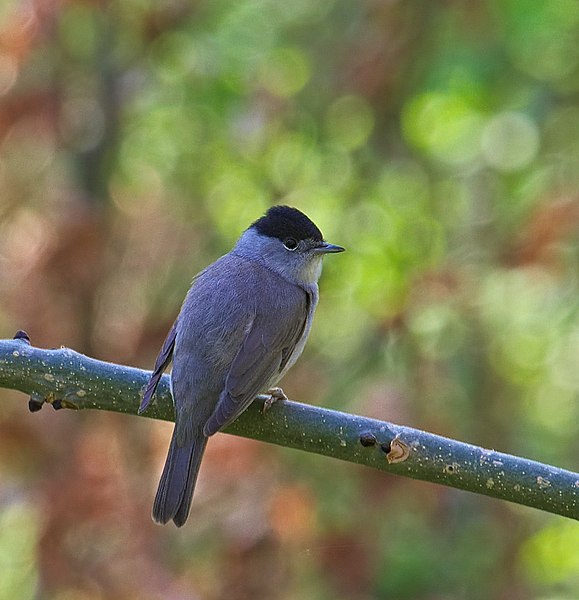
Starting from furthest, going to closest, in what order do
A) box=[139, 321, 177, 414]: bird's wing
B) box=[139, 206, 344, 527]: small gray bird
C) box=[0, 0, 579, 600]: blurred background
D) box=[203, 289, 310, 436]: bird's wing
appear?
box=[0, 0, 579, 600]: blurred background < box=[139, 206, 344, 527]: small gray bird < box=[203, 289, 310, 436]: bird's wing < box=[139, 321, 177, 414]: bird's wing

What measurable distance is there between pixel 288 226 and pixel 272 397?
5.40 feet

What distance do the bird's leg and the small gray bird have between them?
0.06 feet

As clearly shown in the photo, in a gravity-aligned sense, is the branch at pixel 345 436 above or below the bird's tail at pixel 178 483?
above

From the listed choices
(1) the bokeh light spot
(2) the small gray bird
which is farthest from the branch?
(1) the bokeh light spot

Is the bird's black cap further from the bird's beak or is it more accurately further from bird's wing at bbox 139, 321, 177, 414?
bird's wing at bbox 139, 321, 177, 414

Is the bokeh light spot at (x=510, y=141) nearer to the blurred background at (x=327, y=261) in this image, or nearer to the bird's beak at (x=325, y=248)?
the blurred background at (x=327, y=261)

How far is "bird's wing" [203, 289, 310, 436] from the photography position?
381 cm

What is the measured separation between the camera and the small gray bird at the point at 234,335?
3922 millimetres

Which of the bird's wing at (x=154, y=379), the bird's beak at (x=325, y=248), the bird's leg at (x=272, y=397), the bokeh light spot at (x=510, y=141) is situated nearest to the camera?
the bird's wing at (x=154, y=379)

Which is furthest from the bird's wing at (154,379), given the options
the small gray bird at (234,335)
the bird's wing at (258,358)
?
the bird's wing at (258,358)

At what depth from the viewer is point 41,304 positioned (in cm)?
587

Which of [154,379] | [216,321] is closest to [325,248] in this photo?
[216,321]

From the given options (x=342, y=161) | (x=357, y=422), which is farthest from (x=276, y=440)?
(x=342, y=161)

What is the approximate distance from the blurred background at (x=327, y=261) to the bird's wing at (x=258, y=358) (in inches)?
51.9
